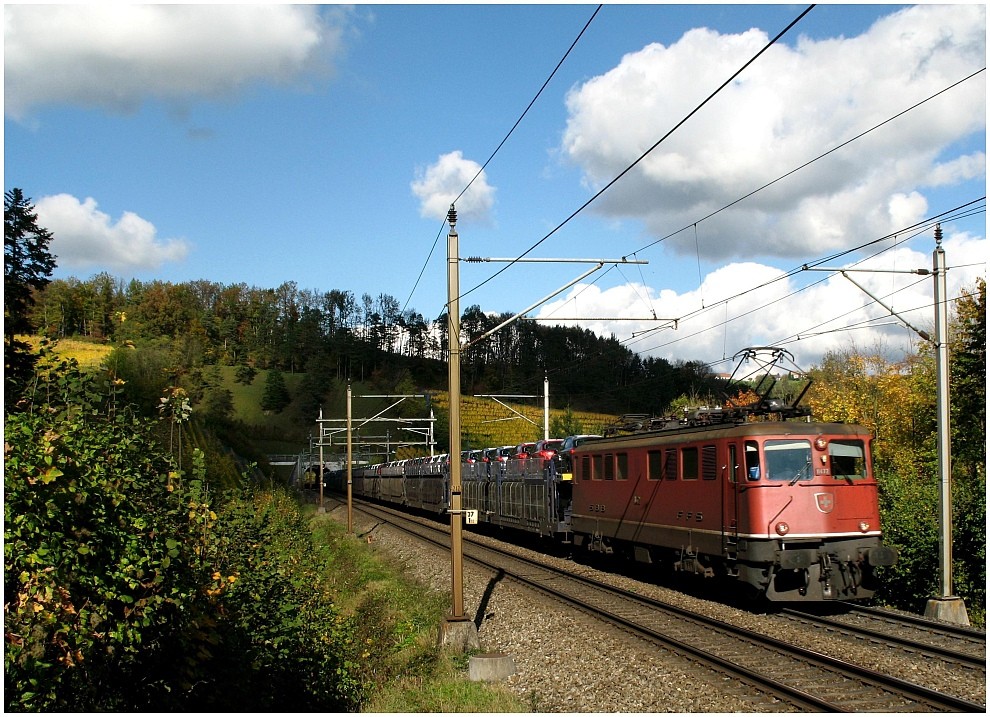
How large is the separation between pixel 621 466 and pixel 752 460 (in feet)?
17.9

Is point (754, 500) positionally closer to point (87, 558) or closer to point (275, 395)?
point (87, 558)

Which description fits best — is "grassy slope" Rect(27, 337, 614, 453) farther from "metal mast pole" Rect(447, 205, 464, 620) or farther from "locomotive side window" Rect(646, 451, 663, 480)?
"metal mast pole" Rect(447, 205, 464, 620)

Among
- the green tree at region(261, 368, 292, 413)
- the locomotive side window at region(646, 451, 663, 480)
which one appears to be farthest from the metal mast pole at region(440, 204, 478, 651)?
the green tree at region(261, 368, 292, 413)

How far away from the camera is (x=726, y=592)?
18297mm

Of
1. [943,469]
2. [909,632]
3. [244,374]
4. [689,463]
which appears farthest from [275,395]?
[909,632]

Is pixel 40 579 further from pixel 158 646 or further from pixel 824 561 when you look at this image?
pixel 824 561

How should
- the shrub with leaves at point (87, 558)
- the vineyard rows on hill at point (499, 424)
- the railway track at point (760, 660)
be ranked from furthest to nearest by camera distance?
the vineyard rows on hill at point (499, 424)
the railway track at point (760, 660)
the shrub with leaves at point (87, 558)

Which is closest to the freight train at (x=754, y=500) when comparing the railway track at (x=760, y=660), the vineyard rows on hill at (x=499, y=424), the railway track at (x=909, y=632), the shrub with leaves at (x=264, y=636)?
the railway track at (x=909, y=632)

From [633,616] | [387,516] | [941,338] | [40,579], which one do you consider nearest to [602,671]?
[633,616]

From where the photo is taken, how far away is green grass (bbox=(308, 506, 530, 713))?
1075 centimetres

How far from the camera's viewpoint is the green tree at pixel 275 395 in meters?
120

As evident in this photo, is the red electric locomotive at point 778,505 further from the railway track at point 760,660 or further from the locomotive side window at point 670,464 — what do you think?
the railway track at point 760,660

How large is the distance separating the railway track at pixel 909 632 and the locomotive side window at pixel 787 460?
2419mm

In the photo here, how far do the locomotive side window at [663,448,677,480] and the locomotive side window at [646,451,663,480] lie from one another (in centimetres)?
19
